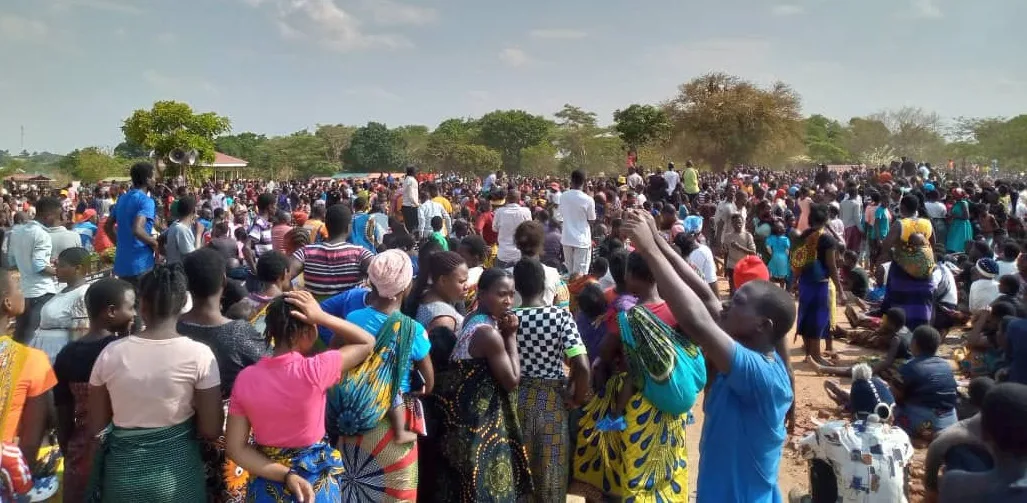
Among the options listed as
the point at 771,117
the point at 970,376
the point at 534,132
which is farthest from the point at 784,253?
the point at 534,132

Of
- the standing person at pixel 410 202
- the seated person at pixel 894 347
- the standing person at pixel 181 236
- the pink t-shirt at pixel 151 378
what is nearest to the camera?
the pink t-shirt at pixel 151 378

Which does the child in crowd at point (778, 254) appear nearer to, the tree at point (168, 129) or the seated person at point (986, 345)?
the seated person at point (986, 345)

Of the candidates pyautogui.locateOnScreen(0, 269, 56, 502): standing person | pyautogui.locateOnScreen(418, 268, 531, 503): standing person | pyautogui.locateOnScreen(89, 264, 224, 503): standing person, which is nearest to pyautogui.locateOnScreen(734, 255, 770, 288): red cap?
pyautogui.locateOnScreen(418, 268, 531, 503): standing person

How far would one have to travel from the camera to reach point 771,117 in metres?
39.0

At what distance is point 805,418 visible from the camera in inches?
235

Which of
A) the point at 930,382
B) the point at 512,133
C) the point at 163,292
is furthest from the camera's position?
the point at 512,133

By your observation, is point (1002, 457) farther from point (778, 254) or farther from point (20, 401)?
point (778, 254)

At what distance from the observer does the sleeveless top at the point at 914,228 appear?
6.67m

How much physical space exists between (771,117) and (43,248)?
128 ft

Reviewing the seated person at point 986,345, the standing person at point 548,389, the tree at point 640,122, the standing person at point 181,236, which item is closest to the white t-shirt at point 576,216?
the seated person at point 986,345

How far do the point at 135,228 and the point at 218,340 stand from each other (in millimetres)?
3780

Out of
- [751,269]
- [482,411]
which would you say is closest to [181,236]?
[482,411]

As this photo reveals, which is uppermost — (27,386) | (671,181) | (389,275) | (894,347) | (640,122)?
(640,122)

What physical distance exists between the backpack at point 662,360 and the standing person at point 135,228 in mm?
5021
